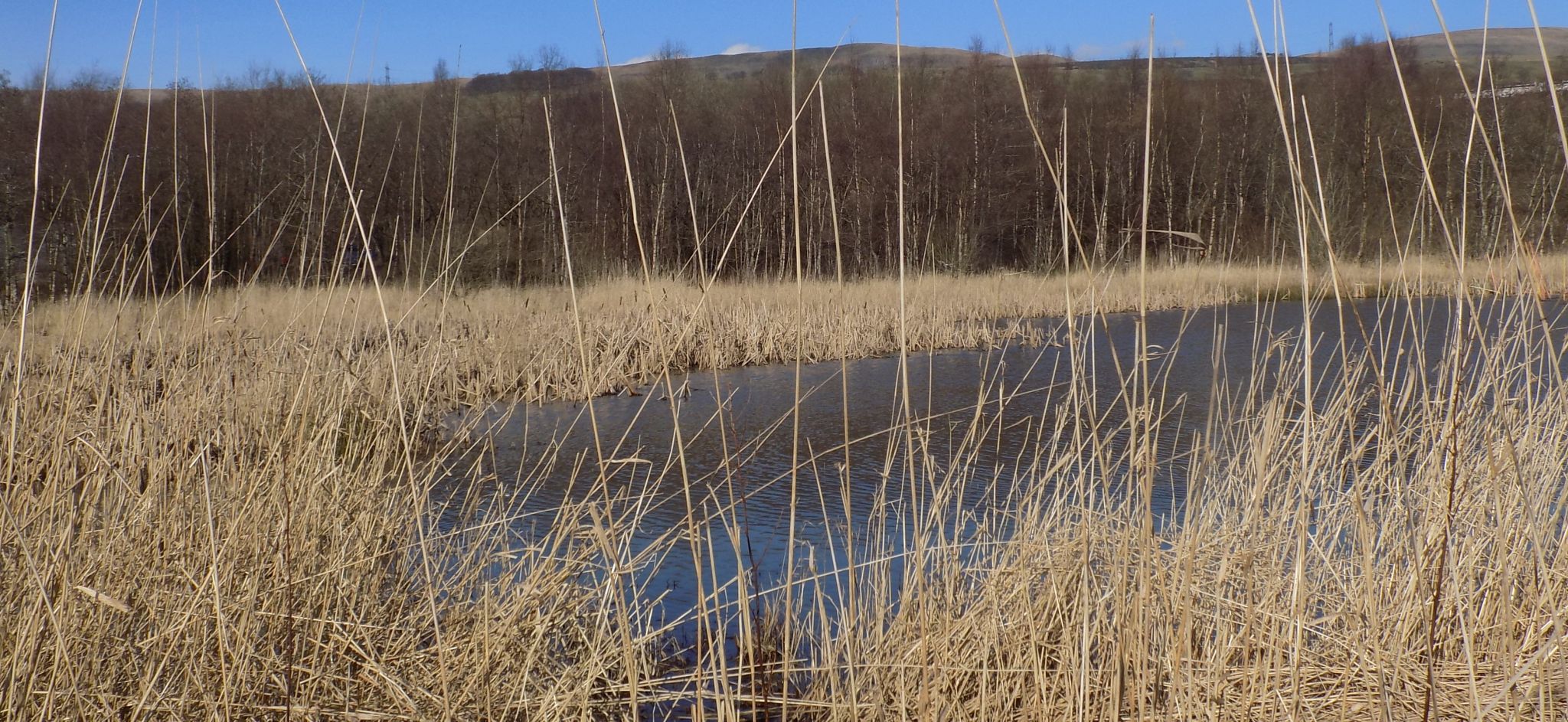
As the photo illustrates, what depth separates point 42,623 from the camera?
3.67ft

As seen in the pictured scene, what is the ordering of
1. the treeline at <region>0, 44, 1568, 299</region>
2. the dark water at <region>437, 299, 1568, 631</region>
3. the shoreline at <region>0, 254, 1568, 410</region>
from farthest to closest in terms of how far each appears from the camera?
1. the treeline at <region>0, 44, 1568, 299</region>
2. the shoreline at <region>0, 254, 1568, 410</region>
3. the dark water at <region>437, 299, 1568, 631</region>

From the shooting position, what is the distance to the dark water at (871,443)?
1636 millimetres

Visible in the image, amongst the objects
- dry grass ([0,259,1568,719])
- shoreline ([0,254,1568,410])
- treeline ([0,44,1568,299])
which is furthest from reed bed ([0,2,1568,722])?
treeline ([0,44,1568,299])

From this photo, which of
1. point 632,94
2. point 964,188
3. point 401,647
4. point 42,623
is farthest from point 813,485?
point 632,94

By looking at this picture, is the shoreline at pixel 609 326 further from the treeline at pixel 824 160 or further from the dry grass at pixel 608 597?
the treeline at pixel 824 160

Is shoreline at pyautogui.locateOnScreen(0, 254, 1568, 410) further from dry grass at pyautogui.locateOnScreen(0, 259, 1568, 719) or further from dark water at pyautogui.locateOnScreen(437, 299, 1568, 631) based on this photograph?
dry grass at pyautogui.locateOnScreen(0, 259, 1568, 719)

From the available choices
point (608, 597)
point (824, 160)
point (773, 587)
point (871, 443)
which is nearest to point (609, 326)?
point (871, 443)

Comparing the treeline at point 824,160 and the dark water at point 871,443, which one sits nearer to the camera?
the dark water at point 871,443

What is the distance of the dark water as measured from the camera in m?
1.64

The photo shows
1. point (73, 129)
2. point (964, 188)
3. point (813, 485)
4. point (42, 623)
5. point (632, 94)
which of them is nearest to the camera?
point (42, 623)

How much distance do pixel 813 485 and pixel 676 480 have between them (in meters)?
0.45

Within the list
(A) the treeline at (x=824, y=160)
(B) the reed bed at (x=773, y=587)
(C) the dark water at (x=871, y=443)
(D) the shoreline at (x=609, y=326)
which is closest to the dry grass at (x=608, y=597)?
(B) the reed bed at (x=773, y=587)

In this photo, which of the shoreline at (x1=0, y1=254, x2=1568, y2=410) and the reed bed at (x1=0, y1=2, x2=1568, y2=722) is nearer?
the reed bed at (x1=0, y1=2, x2=1568, y2=722)

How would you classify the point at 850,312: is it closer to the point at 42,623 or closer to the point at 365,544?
the point at 365,544
